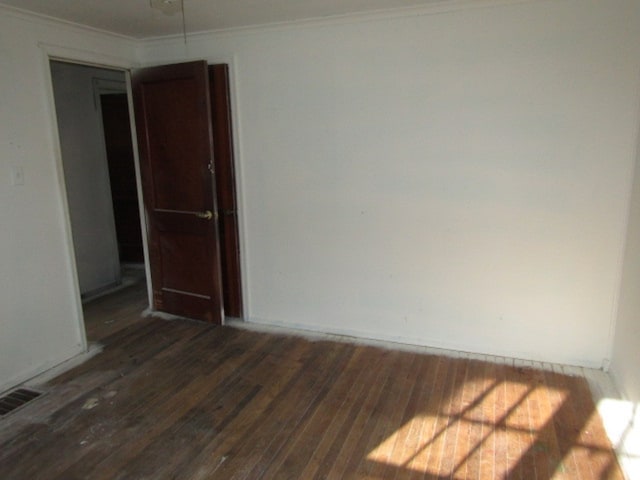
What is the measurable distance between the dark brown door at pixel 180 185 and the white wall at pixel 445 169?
0.26 meters

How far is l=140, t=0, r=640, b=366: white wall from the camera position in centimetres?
262

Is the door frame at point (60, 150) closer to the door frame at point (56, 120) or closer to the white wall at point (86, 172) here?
the door frame at point (56, 120)

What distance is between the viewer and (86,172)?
4414mm

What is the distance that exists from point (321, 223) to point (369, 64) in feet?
3.79

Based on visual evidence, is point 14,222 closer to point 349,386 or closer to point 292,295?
point 292,295

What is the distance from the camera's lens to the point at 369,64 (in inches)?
118

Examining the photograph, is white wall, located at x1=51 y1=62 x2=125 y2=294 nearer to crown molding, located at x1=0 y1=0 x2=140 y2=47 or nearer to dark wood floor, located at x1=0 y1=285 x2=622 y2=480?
crown molding, located at x1=0 y1=0 x2=140 y2=47

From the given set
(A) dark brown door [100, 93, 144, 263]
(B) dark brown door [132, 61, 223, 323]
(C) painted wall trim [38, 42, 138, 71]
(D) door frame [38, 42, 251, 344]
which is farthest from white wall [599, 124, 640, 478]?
(A) dark brown door [100, 93, 144, 263]

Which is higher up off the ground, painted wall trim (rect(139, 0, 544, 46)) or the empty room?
painted wall trim (rect(139, 0, 544, 46))

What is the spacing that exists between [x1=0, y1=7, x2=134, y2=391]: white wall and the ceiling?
0.19 meters

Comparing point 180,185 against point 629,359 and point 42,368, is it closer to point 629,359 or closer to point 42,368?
point 42,368

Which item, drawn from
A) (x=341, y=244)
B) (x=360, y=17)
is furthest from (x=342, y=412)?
(x=360, y=17)

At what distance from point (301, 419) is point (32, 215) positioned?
210 centimetres

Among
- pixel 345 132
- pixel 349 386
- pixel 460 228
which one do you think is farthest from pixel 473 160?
pixel 349 386
